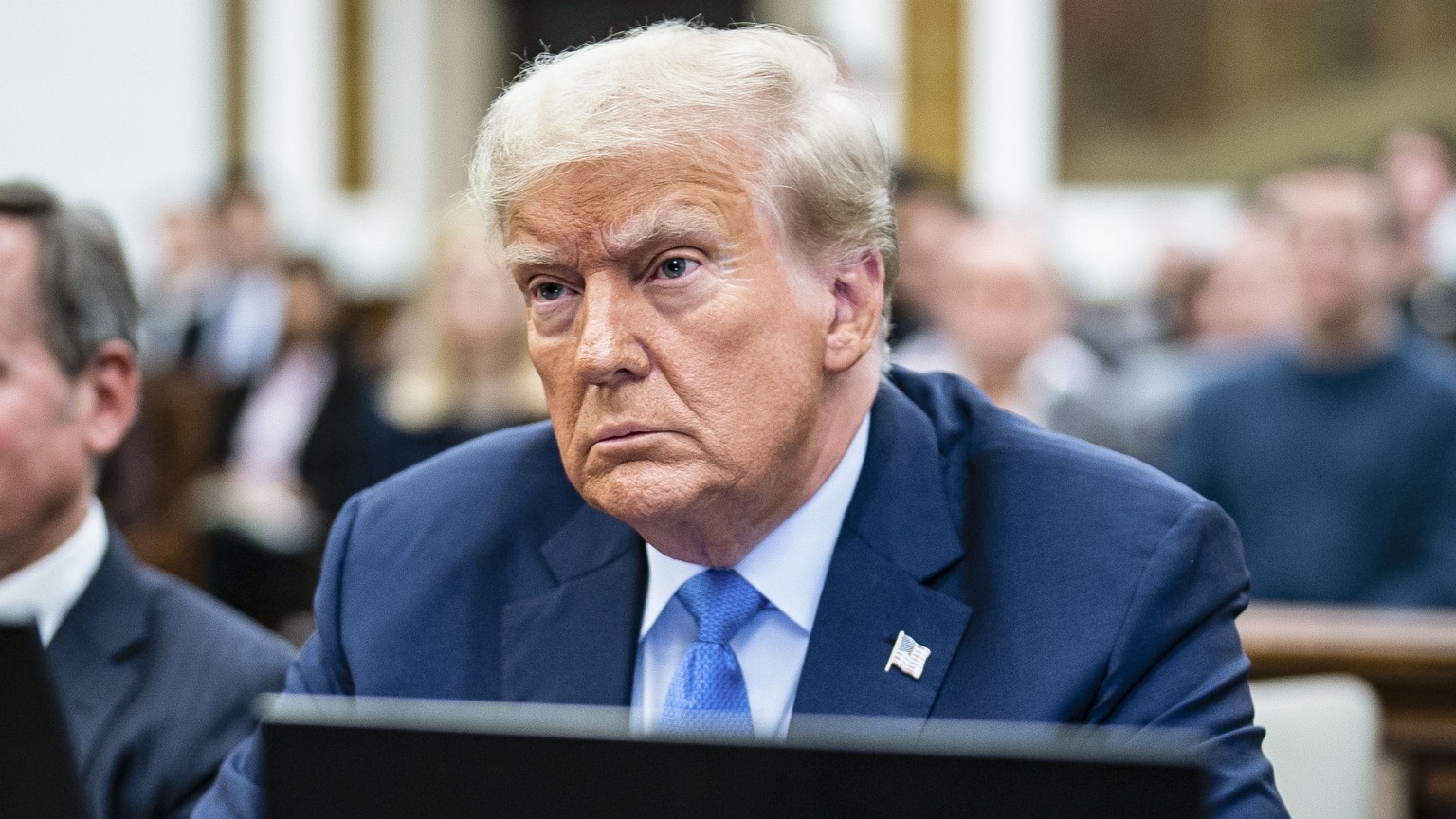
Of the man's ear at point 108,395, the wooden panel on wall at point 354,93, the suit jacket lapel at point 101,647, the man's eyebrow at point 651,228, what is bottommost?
the wooden panel on wall at point 354,93

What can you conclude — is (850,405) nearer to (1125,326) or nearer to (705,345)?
(705,345)

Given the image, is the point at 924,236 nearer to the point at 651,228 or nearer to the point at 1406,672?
the point at 1406,672

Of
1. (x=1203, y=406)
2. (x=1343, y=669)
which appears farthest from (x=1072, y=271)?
(x=1343, y=669)

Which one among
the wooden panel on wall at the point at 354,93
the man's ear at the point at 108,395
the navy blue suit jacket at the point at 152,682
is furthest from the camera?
the wooden panel on wall at the point at 354,93

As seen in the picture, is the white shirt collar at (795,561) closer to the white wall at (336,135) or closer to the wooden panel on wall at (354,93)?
the white wall at (336,135)

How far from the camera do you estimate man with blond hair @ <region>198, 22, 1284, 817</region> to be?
5.78 ft

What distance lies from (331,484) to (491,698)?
15.7 feet

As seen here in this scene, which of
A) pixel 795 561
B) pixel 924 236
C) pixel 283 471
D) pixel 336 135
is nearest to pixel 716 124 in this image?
pixel 795 561

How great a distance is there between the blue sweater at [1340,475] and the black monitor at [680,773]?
135 inches

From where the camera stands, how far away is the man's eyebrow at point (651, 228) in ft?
5.72

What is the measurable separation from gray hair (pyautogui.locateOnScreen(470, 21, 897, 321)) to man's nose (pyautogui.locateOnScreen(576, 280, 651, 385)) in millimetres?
138

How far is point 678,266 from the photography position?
1.78 metres

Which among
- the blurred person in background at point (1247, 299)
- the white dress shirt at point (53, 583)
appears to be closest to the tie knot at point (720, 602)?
the white dress shirt at point (53, 583)

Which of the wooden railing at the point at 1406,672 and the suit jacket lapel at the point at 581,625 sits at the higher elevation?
the suit jacket lapel at the point at 581,625
